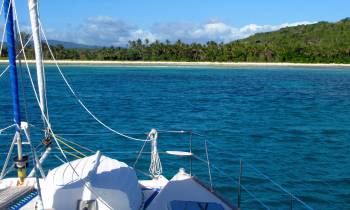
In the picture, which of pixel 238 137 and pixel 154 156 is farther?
pixel 238 137

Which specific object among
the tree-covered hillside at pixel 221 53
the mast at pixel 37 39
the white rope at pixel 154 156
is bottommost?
the tree-covered hillside at pixel 221 53

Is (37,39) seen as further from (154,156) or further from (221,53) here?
(221,53)

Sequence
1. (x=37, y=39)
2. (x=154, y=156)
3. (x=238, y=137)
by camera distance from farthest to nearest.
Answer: (x=238, y=137) < (x=154, y=156) < (x=37, y=39)

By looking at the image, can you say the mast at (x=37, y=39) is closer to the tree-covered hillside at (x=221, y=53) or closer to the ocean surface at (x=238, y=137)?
the ocean surface at (x=238, y=137)

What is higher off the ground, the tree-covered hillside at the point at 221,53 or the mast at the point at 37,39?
the mast at the point at 37,39

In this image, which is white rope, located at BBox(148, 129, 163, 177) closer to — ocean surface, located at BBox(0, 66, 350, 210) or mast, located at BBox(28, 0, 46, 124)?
ocean surface, located at BBox(0, 66, 350, 210)

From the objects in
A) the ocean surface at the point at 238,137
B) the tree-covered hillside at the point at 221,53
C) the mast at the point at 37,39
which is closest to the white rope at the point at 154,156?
the ocean surface at the point at 238,137

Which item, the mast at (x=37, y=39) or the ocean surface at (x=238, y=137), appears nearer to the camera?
the mast at (x=37, y=39)

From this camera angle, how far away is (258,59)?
18488cm

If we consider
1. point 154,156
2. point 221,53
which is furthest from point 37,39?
point 221,53

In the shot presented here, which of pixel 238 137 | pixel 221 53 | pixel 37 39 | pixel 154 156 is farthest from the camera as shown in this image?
pixel 221 53

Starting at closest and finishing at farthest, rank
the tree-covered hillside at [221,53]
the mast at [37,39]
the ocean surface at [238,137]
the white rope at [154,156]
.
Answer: the mast at [37,39] → the white rope at [154,156] → the ocean surface at [238,137] → the tree-covered hillside at [221,53]

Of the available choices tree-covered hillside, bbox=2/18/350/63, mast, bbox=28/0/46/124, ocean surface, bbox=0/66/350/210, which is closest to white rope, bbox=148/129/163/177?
ocean surface, bbox=0/66/350/210

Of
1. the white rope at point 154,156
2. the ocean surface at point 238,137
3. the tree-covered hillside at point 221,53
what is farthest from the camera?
the tree-covered hillside at point 221,53
